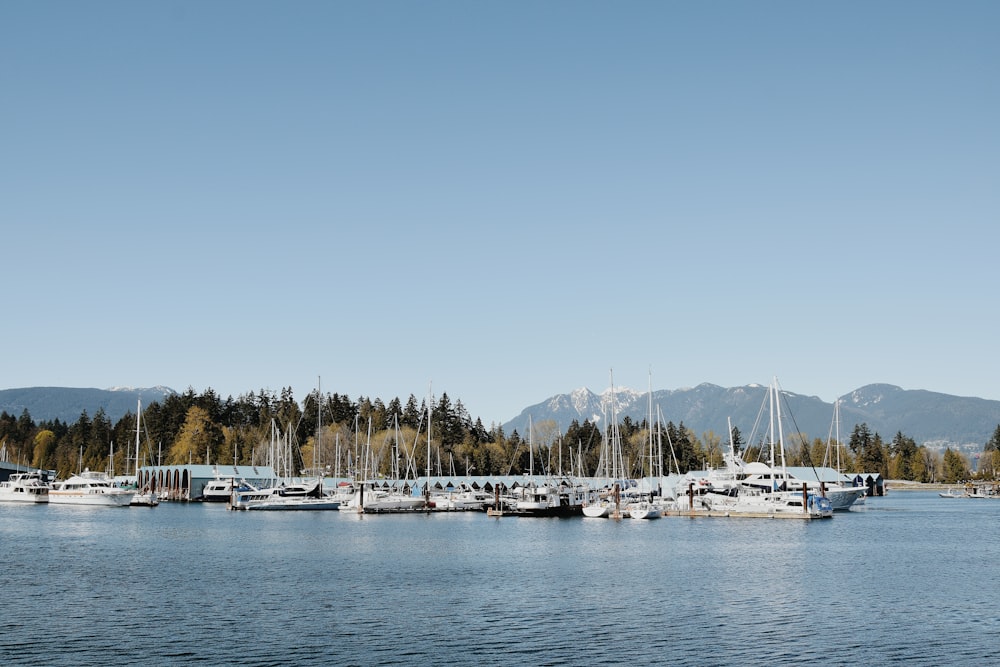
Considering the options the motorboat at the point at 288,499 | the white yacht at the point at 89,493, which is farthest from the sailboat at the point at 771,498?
the white yacht at the point at 89,493

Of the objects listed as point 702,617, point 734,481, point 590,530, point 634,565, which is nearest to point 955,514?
point 734,481

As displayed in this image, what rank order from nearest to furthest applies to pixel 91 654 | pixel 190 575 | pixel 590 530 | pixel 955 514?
1. pixel 91 654
2. pixel 190 575
3. pixel 590 530
4. pixel 955 514

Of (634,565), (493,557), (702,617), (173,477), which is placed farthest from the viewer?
(173,477)

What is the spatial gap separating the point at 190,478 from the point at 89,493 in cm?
2621

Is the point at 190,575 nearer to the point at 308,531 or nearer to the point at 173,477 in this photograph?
the point at 308,531

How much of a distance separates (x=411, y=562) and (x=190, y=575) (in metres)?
15.7

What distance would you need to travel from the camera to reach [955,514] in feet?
460

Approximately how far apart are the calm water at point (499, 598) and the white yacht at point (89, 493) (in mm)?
60937

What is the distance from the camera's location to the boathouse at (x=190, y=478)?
180 metres

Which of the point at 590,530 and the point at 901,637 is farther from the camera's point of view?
the point at 590,530

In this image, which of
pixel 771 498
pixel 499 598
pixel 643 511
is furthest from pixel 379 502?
pixel 499 598

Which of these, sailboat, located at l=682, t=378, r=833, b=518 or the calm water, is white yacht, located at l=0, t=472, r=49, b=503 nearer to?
the calm water

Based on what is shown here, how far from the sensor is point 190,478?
178875mm

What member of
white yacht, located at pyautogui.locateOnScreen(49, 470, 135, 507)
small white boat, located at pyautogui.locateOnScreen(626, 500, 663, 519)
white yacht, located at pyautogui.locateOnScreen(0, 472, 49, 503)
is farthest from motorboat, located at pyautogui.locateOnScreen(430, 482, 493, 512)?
white yacht, located at pyautogui.locateOnScreen(0, 472, 49, 503)
